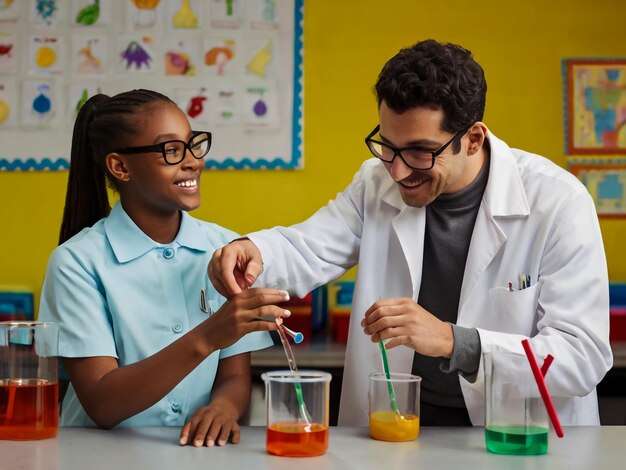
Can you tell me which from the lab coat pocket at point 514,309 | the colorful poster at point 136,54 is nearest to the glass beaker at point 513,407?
the lab coat pocket at point 514,309

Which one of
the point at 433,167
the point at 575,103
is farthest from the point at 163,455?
the point at 575,103

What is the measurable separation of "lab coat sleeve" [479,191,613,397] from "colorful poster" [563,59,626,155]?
146 cm

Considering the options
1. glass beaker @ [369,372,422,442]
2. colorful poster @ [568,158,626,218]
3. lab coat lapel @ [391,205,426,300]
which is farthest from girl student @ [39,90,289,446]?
colorful poster @ [568,158,626,218]

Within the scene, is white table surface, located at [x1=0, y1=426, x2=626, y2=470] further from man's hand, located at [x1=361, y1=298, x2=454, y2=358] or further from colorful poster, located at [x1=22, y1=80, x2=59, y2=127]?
colorful poster, located at [x1=22, y1=80, x2=59, y2=127]

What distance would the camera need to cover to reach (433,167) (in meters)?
1.79

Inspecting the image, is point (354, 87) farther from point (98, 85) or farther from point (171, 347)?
point (171, 347)

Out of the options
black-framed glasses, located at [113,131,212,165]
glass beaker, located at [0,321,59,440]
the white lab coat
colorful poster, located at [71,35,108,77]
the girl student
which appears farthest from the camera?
colorful poster, located at [71,35,108,77]

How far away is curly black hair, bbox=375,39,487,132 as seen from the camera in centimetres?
175

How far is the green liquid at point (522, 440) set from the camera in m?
1.37

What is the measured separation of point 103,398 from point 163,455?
0.77ft

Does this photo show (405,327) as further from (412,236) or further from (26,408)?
(26,408)

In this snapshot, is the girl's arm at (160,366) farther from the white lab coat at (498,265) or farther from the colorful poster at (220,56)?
the colorful poster at (220,56)

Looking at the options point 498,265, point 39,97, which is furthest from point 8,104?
point 498,265

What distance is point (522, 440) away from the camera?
4.49 ft
